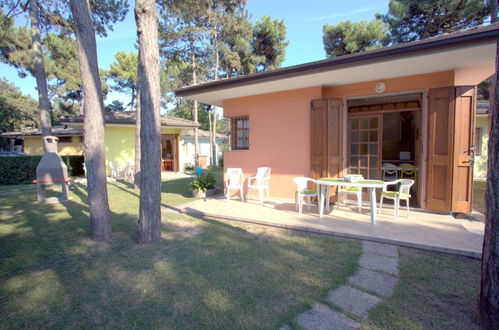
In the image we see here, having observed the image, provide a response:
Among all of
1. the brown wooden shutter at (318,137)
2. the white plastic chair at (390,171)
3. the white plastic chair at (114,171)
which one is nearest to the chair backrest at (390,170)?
the white plastic chair at (390,171)

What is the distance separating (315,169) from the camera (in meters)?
5.84

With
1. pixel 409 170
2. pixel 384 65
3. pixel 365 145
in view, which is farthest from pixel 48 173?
pixel 409 170

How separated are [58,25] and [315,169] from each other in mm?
10494

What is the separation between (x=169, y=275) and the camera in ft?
8.79

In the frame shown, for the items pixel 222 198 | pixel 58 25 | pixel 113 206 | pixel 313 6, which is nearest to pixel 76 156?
pixel 58 25

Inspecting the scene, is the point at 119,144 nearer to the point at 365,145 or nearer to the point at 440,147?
the point at 365,145

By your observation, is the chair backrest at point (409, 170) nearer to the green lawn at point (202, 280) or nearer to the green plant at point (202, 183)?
the green lawn at point (202, 280)

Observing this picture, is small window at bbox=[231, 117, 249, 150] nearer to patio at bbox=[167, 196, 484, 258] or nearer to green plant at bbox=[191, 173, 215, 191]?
green plant at bbox=[191, 173, 215, 191]

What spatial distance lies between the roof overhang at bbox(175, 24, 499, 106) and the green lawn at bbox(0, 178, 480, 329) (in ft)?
9.65

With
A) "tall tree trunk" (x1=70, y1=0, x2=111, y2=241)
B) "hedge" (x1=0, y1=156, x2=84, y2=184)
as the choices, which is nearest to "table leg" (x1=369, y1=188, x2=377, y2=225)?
"tall tree trunk" (x1=70, y1=0, x2=111, y2=241)

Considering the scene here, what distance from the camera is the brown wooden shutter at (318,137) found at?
567 centimetres

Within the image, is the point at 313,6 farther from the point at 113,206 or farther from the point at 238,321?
the point at 238,321

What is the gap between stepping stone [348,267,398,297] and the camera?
2371 mm

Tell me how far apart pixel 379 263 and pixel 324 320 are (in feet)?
4.47
